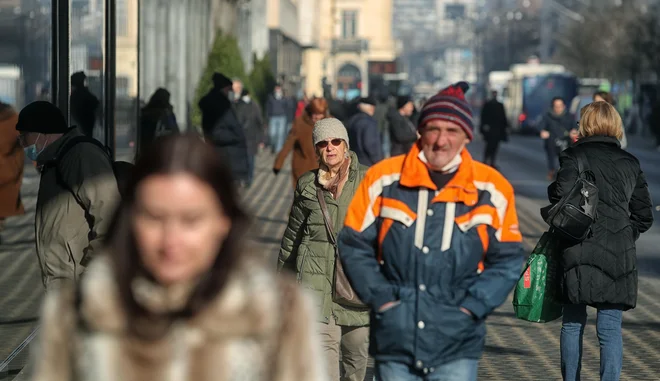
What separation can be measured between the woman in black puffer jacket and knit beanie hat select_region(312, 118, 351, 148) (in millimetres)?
1070

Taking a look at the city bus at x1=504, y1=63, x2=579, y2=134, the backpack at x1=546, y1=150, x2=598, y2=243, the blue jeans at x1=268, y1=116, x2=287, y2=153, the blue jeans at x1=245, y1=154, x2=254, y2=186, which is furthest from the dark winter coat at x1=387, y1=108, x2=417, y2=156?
the city bus at x1=504, y1=63, x2=579, y2=134

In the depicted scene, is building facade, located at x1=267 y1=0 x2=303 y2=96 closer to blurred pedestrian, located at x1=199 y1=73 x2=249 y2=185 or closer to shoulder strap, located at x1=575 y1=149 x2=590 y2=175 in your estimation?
blurred pedestrian, located at x1=199 y1=73 x2=249 y2=185

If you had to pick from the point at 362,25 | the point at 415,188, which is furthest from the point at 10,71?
the point at 362,25

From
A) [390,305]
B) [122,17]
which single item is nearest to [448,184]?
[390,305]

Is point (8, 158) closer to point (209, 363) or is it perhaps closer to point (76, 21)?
point (76, 21)

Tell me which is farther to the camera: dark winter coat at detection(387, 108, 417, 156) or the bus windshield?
the bus windshield

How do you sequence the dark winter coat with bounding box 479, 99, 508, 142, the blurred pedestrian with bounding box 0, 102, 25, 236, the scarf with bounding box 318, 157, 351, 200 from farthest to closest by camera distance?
1. the dark winter coat with bounding box 479, 99, 508, 142
2. the blurred pedestrian with bounding box 0, 102, 25, 236
3. the scarf with bounding box 318, 157, 351, 200

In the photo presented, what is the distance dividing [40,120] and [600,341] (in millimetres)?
2900

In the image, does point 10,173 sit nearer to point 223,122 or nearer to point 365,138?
point 365,138

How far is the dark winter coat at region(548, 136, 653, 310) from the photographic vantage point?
725 centimetres

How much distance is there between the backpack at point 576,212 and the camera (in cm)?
710

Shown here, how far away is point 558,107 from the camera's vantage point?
979 inches

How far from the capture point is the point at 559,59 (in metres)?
103

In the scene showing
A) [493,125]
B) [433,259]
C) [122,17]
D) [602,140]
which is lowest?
[493,125]
